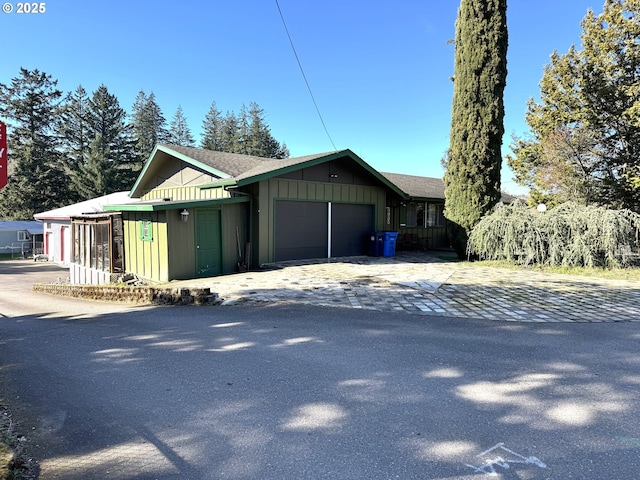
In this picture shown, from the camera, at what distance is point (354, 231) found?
1498 centimetres

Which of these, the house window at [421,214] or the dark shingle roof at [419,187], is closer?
the house window at [421,214]

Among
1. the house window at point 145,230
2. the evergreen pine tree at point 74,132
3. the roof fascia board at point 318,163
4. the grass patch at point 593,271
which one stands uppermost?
the evergreen pine tree at point 74,132

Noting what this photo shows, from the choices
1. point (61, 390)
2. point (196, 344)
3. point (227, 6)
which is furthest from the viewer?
point (227, 6)

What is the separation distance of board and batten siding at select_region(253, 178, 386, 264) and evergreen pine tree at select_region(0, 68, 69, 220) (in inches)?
1303

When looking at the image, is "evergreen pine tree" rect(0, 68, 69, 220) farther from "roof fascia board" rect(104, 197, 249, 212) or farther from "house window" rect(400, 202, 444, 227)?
"house window" rect(400, 202, 444, 227)

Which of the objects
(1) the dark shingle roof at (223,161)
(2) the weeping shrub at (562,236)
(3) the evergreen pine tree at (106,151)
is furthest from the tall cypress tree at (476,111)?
(3) the evergreen pine tree at (106,151)

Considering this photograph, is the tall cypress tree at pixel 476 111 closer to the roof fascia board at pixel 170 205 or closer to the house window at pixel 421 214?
the house window at pixel 421 214

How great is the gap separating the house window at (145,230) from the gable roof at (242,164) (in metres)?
2.36

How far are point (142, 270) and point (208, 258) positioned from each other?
1.96 meters

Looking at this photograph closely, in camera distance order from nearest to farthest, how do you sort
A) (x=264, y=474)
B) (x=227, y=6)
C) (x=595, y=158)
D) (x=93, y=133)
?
(x=264, y=474) → (x=227, y=6) → (x=595, y=158) → (x=93, y=133)

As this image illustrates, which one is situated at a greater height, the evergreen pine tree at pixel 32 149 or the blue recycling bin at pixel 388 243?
the evergreen pine tree at pixel 32 149

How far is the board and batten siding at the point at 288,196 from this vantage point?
1227 cm

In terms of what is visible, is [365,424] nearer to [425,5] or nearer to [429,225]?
[425,5]

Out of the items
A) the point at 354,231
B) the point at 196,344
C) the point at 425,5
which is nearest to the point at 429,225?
the point at 354,231
